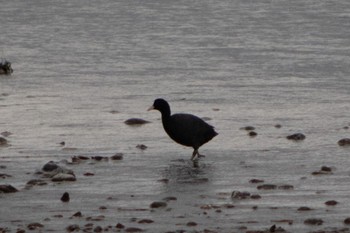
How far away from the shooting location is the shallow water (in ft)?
39.2

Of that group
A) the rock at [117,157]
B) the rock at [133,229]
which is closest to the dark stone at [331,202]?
the rock at [133,229]

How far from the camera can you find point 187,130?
14.9 meters

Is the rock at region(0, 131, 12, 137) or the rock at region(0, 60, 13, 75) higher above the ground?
the rock at region(0, 131, 12, 137)

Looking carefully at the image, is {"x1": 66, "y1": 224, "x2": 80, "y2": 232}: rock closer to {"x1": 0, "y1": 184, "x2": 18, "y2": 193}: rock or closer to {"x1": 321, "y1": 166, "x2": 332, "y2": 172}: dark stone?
{"x1": 0, "y1": 184, "x2": 18, "y2": 193}: rock

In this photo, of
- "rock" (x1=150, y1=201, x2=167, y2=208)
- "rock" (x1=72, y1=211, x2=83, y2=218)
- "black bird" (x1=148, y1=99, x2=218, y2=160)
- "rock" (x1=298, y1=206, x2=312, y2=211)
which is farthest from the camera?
"black bird" (x1=148, y1=99, x2=218, y2=160)

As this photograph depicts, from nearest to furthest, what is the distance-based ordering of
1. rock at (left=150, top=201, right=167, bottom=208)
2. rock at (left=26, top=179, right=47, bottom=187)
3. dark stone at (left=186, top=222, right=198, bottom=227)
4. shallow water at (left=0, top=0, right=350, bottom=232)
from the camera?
dark stone at (left=186, top=222, right=198, bottom=227) < rock at (left=150, top=201, right=167, bottom=208) < shallow water at (left=0, top=0, right=350, bottom=232) < rock at (left=26, top=179, right=47, bottom=187)

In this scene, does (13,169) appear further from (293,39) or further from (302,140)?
(293,39)

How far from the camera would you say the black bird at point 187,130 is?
14859 mm

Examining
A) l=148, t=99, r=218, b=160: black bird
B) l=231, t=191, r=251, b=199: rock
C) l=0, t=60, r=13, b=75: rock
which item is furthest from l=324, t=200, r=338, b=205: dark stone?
l=0, t=60, r=13, b=75: rock

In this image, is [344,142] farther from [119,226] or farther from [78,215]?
[119,226]

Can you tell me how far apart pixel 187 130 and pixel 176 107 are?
133 inches

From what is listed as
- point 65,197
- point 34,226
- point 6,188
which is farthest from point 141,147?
point 34,226

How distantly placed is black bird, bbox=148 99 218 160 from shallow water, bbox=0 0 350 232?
0.74 ft

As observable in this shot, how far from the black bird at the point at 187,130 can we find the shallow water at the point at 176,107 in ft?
0.74
